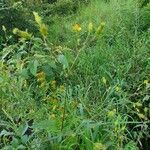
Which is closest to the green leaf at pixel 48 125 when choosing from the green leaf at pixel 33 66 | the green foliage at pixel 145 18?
the green leaf at pixel 33 66

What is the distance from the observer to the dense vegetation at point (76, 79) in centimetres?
291

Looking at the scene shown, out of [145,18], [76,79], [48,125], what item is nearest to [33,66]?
[48,125]

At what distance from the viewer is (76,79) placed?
5.05 meters

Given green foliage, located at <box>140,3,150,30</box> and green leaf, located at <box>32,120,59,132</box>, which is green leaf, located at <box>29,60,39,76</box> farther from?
green foliage, located at <box>140,3,150,30</box>

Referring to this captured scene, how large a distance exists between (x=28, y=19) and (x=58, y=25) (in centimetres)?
93

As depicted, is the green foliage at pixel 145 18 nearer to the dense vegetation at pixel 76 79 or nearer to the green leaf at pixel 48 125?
the dense vegetation at pixel 76 79

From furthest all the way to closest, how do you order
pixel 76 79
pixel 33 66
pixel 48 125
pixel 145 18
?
pixel 145 18 → pixel 76 79 → pixel 48 125 → pixel 33 66

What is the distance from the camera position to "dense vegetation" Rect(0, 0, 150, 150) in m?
2.91

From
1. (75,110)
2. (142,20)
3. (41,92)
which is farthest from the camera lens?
(142,20)

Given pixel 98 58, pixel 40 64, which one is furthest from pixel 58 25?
pixel 40 64

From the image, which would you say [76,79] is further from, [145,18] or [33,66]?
[33,66]

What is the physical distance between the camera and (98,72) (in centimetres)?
534

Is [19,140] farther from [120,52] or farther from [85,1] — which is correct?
[85,1]

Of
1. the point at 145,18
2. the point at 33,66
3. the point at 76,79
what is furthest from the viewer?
the point at 145,18
